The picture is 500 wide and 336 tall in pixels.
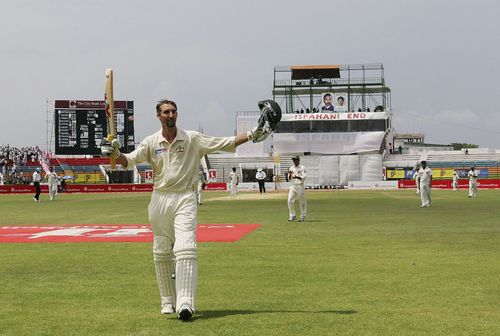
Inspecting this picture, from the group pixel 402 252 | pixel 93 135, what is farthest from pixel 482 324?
pixel 93 135

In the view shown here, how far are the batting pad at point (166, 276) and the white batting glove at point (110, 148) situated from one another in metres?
1.10

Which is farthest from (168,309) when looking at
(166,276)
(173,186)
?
(173,186)

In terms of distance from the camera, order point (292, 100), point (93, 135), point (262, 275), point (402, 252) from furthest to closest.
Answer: point (292, 100), point (93, 135), point (402, 252), point (262, 275)

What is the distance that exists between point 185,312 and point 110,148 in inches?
73.2

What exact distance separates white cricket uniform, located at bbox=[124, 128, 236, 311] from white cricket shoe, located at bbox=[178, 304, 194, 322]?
198mm

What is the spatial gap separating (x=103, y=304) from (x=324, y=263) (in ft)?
14.1

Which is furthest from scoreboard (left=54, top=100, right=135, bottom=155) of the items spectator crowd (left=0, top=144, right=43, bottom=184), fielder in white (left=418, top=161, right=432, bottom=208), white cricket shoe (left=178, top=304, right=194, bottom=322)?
white cricket shoe (left=178, top=304, right=194, bottom=322)

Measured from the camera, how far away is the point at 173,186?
726 centimetres

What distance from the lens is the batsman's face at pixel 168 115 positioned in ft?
23.9

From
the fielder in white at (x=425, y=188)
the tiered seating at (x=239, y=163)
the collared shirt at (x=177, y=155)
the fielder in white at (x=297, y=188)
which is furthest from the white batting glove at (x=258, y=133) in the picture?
the tiered seating at (x=239, y=163)

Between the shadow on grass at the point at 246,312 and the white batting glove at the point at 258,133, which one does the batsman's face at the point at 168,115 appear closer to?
the white batting glove at the point at 258,133

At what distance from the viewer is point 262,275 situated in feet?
32.0

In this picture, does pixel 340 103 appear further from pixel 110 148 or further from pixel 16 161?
pixel 110 148

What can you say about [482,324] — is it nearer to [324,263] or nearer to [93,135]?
[324,263]
